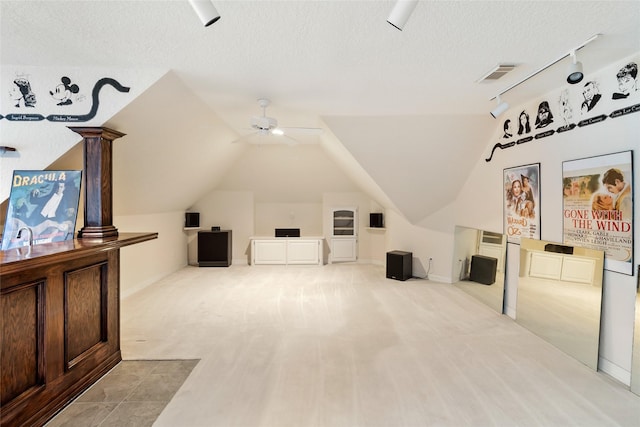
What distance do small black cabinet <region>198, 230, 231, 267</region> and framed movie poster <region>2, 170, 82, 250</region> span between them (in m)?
4.60

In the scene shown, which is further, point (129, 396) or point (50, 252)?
point (129, 396)

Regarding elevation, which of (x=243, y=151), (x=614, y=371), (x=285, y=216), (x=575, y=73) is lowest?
(x=614, y=371)

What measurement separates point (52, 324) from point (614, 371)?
440cm

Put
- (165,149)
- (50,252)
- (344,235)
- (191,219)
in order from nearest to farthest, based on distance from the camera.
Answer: (50,252)
(165,149)
(191,219)
(344,235)

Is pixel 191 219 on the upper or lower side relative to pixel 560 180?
lower

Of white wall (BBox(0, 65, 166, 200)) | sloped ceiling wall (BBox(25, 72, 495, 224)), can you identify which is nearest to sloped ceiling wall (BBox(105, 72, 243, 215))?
sloped ceiling wall (BBox(25, 72, 495, 224))

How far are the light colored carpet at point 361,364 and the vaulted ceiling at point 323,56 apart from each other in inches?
91.3

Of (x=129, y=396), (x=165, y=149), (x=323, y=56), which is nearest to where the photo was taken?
(x=129, y=396)

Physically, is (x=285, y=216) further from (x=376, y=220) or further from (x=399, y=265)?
(x=399, y=265)

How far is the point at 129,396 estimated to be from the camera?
7.59ft

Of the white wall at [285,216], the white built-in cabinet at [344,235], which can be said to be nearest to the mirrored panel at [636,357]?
the white built-in cabinet at [344,235]

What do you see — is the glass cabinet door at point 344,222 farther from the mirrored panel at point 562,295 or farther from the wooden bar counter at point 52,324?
the wooden bar counter at point 52,324

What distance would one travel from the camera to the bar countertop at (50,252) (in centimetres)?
171

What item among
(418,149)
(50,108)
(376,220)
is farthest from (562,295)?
(50,108)
